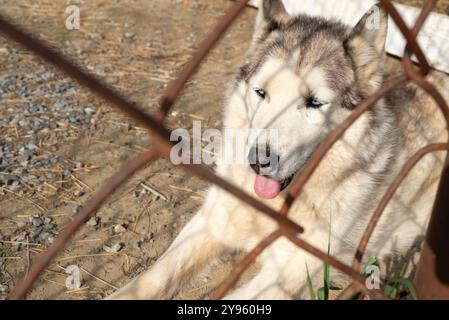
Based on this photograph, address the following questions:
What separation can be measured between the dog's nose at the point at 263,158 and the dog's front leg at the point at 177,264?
22.5 inches

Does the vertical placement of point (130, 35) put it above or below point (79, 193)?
above

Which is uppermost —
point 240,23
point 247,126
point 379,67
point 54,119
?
point 240,23

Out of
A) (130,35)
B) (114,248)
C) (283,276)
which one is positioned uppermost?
(130,35)

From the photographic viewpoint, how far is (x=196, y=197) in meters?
2.91

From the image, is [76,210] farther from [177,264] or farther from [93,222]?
[177,264]

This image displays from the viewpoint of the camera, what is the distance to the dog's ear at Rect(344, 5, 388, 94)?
2.04 meters

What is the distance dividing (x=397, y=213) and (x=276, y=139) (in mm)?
1143

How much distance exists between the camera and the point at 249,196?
959mm

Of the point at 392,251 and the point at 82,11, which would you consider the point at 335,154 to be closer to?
the point at 392,251

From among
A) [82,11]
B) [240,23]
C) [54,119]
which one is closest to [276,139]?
[54,119]

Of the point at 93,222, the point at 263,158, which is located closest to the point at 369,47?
the point at 263,158

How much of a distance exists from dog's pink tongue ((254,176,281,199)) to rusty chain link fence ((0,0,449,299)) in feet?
2.32

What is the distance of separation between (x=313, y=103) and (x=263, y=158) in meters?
0.33
